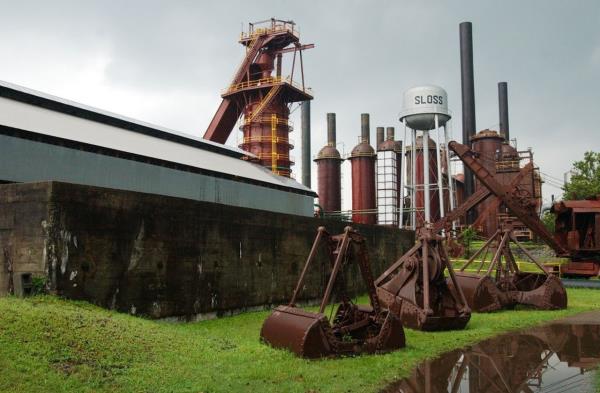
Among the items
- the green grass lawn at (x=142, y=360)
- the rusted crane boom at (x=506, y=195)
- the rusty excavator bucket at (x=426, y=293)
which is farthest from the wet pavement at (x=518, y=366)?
the rusted crane boom at (x=506, y=195)

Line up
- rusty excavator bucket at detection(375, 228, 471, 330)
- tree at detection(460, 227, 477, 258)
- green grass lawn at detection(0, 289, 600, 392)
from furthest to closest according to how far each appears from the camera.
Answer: tree at detection(460, 227, 477, 258) < rusty excavator bucket at detection(375, 228, 471, 330) < green grass lawn at detection(0, 289, 600, 392)

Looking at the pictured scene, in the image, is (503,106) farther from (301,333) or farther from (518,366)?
(301,333)

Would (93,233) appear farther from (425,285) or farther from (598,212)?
(598,212)

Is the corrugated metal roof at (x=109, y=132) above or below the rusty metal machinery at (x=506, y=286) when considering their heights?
above

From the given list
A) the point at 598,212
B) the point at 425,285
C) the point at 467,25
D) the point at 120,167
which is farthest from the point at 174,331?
the point at 467,25

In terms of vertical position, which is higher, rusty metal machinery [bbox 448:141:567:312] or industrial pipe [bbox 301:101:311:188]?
industrial pipe [bbox 301:101:311:188]

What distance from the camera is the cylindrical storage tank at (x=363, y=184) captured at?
2128 inches

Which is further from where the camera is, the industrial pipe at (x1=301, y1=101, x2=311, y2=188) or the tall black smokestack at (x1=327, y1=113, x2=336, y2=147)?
the tall black smokestack at (x1=327, y1=113, x2=336, y2=147)

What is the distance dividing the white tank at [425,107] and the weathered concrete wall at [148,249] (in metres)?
26.7

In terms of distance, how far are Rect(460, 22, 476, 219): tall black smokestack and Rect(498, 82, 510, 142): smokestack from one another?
11216 mm

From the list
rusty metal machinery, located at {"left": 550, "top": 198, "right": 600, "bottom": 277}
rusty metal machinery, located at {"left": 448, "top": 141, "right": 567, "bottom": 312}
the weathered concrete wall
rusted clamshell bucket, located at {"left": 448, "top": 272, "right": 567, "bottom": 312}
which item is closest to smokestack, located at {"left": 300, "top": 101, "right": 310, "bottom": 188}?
rusty metal machinery, located at {"left": 550, "top": 198, "right": 600, "bottom": 277}

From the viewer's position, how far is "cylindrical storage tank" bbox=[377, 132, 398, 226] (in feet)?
181

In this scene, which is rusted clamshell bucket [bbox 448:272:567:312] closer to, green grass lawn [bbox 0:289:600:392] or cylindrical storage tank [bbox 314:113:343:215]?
green grass lawn [bbox 0:289:600:392]

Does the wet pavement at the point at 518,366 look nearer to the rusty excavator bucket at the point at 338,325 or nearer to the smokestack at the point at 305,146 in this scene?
the rusty excavator bucket at the point at 338,325
